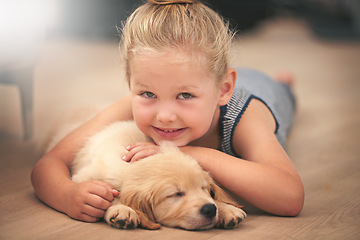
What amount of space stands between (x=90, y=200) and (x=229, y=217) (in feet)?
1.49

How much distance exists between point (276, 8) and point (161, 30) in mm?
8512

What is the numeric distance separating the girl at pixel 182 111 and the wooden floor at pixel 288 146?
0.26 feet

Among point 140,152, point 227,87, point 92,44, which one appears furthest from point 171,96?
point 92,44

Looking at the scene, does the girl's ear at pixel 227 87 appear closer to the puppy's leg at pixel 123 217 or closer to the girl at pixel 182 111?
the girl at pixel 182 111

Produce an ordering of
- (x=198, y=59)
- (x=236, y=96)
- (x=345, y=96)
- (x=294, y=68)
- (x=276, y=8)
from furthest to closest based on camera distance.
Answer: (x=276, y=8) < (x=294, y=68) < (x=345, y=96) < (x=236, y=96) < (x=198, y=59)

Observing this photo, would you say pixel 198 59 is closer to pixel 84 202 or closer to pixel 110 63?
pixel 84 202

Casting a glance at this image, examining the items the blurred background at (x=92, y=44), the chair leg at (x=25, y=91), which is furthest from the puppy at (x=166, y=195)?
the chair leg at (x=25, y=91)

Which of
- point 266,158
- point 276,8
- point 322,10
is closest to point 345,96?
point 266,158

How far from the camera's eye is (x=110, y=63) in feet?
16.8

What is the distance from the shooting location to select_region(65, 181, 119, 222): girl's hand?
133 cm

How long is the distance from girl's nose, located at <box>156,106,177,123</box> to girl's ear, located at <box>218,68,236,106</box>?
28cm

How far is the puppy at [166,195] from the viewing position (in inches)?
50.6

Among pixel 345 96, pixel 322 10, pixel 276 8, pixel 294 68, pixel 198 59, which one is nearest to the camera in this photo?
pixel 198 59

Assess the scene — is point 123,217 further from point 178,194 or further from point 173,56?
point 173,56
